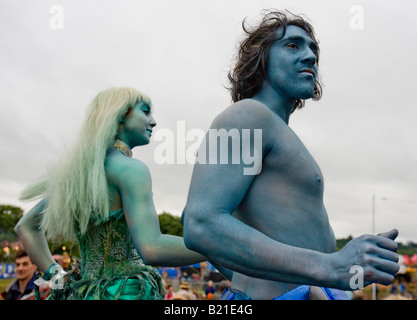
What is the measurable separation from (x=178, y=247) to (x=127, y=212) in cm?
33

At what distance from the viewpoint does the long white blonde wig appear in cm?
265

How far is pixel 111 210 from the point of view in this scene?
8.76 feet

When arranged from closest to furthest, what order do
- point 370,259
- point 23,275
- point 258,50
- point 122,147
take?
point 370,259, point 258,50, point 122,147, point 23,275

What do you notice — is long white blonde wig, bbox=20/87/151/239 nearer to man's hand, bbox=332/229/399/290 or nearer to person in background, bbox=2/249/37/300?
man's hand, bbox=332/229/399/290

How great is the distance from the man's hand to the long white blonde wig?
149 centimetres

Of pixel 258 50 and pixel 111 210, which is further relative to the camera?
pixel 111 210

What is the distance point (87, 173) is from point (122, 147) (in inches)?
10.5

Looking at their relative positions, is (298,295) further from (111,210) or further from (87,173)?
(87,173)

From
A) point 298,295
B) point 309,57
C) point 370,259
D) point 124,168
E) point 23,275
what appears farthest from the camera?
point 23,275

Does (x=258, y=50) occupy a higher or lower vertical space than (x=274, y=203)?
higher

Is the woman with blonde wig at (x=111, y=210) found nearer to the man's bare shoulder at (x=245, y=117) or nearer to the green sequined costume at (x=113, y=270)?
the green sequined costume at (x=113, y=270)

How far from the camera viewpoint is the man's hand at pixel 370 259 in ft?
4.42

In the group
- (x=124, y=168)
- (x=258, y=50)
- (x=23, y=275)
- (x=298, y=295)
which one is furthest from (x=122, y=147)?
(x=23, y=275)
